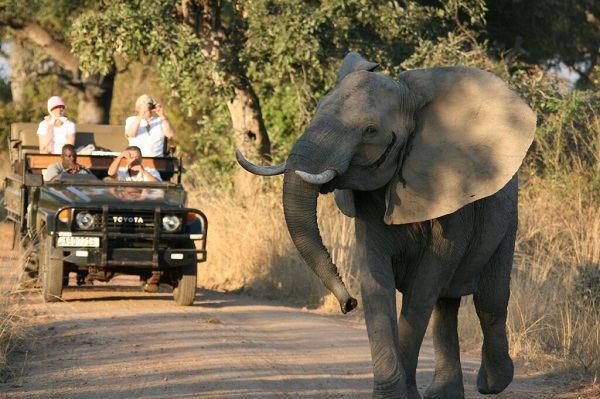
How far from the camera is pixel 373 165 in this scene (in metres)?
6.51

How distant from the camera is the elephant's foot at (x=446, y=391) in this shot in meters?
7.81

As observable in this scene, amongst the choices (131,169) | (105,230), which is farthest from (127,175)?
(105,230)

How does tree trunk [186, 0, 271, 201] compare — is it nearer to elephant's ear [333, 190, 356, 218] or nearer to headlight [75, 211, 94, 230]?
headlight [75, 211, 94, 230]

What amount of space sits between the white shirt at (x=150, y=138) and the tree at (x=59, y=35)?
271 inches

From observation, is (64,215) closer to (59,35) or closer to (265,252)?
(265,252)

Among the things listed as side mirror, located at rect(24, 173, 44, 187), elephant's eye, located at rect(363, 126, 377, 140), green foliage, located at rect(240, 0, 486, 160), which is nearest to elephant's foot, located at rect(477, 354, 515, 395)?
elephant's eye, located at rect(363, 126, 377, 140)

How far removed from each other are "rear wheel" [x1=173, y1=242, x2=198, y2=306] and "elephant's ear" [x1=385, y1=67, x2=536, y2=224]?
21.6 ft

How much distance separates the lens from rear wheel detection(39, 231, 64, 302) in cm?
1271

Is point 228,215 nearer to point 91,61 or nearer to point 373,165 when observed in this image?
point 91,61

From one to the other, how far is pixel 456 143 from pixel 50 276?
7.08 m

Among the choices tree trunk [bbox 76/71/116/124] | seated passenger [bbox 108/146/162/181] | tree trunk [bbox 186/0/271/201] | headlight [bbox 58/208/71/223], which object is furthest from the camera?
tree trunk [bbox 76/71/116/124]

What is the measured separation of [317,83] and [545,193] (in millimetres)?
4489

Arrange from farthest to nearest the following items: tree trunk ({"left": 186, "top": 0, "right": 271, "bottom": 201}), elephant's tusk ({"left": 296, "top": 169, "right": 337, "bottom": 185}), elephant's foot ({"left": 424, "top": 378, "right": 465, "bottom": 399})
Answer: tree trunk ({"left": 186, "top": 0, "right": 271, "bottom": 201})
elephant's foot ({"left": 424, "top": 378, "right": 465, "bottom": 399})
elephant's tusk ({"left": 296, "top": 169, "right": 337, "bottom": 185})

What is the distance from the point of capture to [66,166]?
45.4 ft
